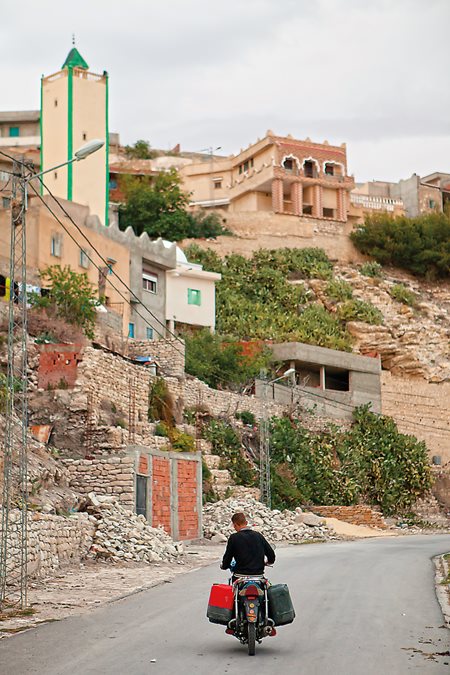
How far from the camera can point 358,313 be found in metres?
60.6

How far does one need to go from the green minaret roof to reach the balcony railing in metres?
24.8

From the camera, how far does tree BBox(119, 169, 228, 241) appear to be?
63906mm

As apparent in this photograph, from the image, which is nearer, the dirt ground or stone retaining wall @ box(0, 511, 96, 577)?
the dirt ground

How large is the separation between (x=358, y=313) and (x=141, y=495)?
36503mm

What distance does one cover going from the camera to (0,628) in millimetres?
11367

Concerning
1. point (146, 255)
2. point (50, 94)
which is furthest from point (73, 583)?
point (50, 94)

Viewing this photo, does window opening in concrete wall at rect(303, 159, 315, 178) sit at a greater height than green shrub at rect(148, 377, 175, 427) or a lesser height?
greater

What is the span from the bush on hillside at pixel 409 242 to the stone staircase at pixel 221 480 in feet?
115

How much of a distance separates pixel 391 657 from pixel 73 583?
8.08 m

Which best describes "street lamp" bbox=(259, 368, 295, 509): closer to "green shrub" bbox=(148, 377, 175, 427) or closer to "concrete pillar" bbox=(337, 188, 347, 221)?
A: "green shrub" bbox=(148, 377, 175, 427)

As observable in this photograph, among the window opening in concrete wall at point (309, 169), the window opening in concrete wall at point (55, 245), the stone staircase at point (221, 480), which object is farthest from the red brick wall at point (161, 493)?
the window opening in concrete wall at point (309, 169)

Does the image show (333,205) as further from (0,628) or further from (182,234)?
(0,628)

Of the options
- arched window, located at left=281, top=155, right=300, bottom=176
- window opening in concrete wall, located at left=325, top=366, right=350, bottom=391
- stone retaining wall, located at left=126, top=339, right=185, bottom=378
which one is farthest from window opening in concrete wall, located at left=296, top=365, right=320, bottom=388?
arched window, located at left=281, top=155, right=300, bottom=176

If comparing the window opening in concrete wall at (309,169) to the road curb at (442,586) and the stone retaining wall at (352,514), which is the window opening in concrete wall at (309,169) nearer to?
the stone retaining wall at (352,514)
